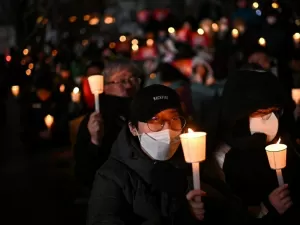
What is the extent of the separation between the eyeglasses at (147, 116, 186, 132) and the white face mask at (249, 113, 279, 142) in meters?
0.58

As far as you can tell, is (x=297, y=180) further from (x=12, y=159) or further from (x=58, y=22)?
(x=58, y=22)

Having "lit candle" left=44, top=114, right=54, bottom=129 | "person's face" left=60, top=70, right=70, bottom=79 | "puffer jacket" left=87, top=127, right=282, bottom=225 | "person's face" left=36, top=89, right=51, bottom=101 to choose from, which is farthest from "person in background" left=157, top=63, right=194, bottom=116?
"person's face" left=60, top=70, right=70, bottom=79

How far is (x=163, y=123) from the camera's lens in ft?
13.1

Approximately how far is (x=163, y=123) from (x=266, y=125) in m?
0.77

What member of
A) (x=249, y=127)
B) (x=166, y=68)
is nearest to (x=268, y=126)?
(x=249, y=127)

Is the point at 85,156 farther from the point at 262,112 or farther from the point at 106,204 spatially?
A: the point at 106,204

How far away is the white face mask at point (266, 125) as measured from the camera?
14.4 ft

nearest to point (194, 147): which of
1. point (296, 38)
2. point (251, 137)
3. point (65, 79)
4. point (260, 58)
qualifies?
point (251, 137)

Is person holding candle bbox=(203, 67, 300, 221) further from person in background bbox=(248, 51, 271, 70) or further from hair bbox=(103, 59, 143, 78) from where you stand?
person in background bbox=(248, 51, 271, 70)

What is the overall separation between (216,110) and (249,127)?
33 cm

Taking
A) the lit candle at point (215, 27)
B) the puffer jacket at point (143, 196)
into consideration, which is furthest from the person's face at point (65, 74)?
the puffer jacket at point (143, 196)

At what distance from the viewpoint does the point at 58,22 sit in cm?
2361

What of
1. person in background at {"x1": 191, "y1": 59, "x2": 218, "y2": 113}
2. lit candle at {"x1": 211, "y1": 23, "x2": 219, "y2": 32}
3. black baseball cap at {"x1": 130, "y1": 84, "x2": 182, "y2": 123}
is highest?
lit candle at {"x1": 211, "y1": 23, "x2": 219, "y2": 32}

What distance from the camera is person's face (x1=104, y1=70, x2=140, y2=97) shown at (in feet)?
19.2
